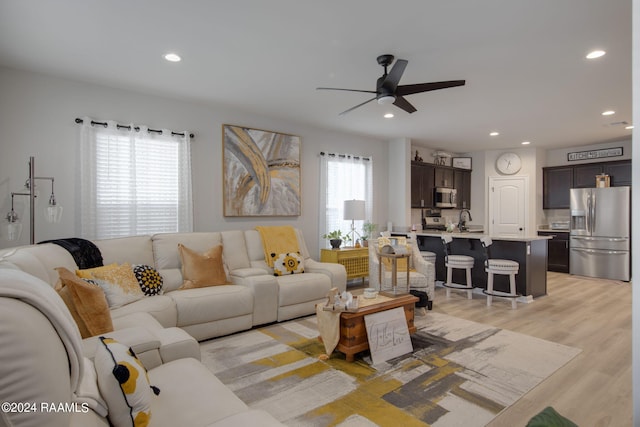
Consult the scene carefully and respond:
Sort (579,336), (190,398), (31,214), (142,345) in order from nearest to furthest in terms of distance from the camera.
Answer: (190,398), (142,345), (31,214), (579,336)

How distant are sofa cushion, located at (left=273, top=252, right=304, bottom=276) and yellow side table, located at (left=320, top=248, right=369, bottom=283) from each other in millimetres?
924

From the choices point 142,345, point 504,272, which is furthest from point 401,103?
point 142,345

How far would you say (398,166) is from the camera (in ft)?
21.8

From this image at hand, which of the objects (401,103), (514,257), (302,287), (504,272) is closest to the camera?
(401,103)

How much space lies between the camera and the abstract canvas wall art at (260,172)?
470cm

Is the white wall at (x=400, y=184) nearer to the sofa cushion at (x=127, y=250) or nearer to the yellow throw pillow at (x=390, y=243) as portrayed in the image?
the yellow throw pillow at (x=390, y=243)

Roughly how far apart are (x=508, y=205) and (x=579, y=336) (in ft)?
15.2

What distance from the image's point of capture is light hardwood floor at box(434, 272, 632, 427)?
7.23ft

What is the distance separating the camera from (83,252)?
304 centimetres

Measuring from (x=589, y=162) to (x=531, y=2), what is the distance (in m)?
6.12

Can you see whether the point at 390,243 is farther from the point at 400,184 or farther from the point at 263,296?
the point at 400,184

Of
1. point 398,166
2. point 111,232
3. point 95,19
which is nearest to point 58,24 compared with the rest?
point 95,19

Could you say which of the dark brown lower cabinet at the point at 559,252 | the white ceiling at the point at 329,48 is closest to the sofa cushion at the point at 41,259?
the white ceiling at the point at 329,48

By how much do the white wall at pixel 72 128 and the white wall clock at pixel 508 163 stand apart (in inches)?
199
